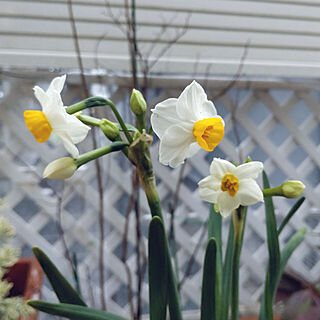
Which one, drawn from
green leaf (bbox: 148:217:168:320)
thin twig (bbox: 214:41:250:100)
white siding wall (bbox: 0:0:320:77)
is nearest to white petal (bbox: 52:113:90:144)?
green leaf (bbox: 148:217:168:320)

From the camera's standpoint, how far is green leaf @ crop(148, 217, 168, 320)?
34 cm

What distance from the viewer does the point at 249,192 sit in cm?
35

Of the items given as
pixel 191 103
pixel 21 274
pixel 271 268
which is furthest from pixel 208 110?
pixel 21 274

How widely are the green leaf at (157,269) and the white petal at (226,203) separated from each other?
68mm

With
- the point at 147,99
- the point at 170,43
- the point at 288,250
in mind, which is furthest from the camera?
the point at 147,99

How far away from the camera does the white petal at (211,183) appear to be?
14.0 inches

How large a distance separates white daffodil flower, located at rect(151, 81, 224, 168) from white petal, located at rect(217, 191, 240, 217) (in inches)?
2.3

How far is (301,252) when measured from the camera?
1.49 m

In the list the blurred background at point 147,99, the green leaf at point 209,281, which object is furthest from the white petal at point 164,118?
the blurred background at point 147,99

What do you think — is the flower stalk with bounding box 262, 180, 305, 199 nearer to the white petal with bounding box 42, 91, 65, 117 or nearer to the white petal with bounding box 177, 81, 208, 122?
the white petal with bounding box 177, 81, 208, 122

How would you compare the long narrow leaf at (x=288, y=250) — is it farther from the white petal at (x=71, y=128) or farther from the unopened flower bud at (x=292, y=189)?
the white petal at (x=71, y=128)

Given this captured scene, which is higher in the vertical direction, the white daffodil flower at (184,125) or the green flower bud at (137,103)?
the green flower bud at (137,103)

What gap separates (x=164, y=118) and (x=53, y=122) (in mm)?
107

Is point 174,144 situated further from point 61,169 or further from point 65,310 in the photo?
point 65,310
